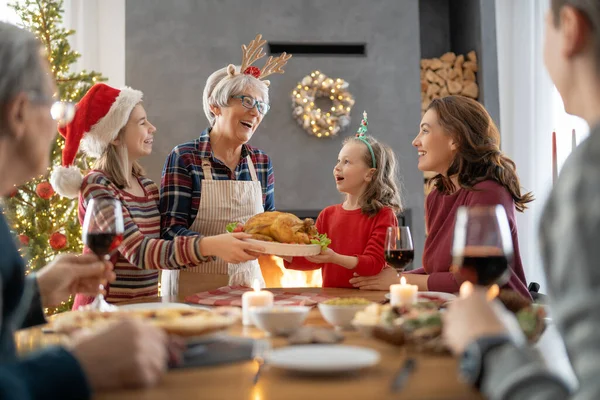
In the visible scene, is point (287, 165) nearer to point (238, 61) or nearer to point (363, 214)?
point (238, 61)

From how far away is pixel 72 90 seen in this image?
14.8 ft

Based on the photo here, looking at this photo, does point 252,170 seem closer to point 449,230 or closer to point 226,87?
point 226,87

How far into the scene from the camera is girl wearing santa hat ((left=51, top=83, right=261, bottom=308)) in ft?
7.86

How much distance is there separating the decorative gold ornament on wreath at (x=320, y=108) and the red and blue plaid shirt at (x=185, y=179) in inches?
104

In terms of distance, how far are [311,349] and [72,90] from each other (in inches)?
154

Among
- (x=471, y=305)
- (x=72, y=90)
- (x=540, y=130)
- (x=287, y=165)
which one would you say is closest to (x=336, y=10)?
(x=287, y=165)

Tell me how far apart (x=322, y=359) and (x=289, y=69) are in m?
4.94

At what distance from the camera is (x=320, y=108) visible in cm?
580

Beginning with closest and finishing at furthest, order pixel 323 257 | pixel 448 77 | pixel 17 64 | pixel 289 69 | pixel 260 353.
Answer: pixel 17 64, pixel 260 353, pixel 323 257, pixel 289 69, pixel 448 77

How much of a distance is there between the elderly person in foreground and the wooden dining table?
4cm

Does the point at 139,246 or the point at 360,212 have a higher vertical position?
the point at 360,212

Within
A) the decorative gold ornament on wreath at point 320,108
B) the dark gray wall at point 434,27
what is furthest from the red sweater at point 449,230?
the dark gray wall at point 434,27

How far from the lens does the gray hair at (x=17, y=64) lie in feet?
3.56

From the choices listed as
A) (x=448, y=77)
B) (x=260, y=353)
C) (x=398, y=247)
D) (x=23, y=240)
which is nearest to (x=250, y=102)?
(x=398, y=247)
